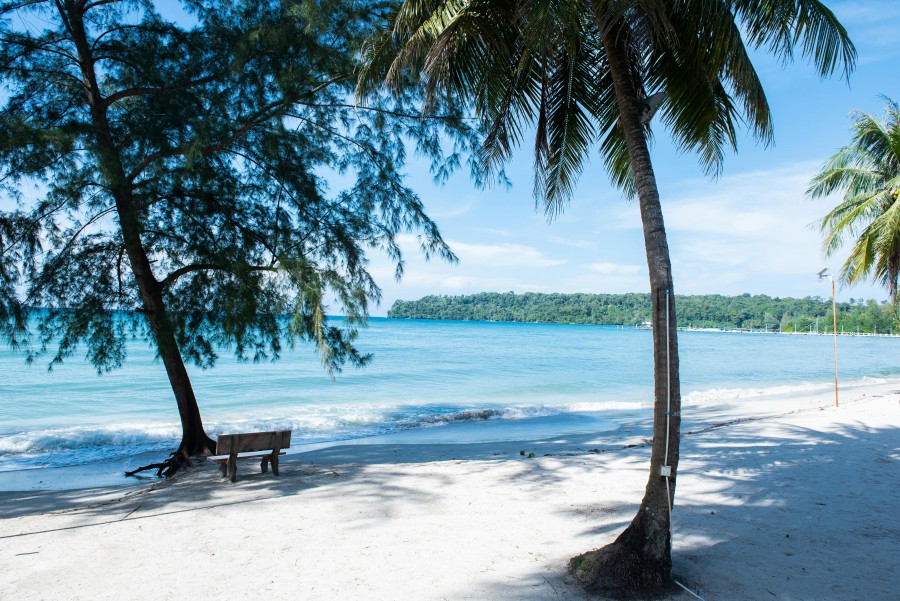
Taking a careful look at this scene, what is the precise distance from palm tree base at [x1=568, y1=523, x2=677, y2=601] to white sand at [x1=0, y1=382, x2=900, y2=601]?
143 millimetres

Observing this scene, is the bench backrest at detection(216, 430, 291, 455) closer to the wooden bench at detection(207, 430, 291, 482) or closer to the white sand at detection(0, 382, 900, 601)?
the wooden bench at detection(207, 430, 291, 482)

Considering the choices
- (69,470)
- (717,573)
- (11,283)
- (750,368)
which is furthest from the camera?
(750,368)

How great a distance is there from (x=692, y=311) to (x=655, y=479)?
110 m

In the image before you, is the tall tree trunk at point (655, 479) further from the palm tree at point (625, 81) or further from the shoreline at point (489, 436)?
the shoreline at point (489, 436)

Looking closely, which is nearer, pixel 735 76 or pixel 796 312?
pixel 735 76

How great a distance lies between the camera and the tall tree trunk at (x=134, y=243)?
708cm

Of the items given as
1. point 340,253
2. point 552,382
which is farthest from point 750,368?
point 340,253

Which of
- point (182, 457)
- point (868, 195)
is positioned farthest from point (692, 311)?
point (182, 457)

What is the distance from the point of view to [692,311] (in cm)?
10456

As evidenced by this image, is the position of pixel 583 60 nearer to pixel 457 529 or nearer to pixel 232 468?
pixel 457 529

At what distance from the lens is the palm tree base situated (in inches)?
144

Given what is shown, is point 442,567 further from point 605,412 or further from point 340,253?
point 605,412

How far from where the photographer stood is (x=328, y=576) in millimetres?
4113

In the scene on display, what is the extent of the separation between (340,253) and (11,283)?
14.4 feet
